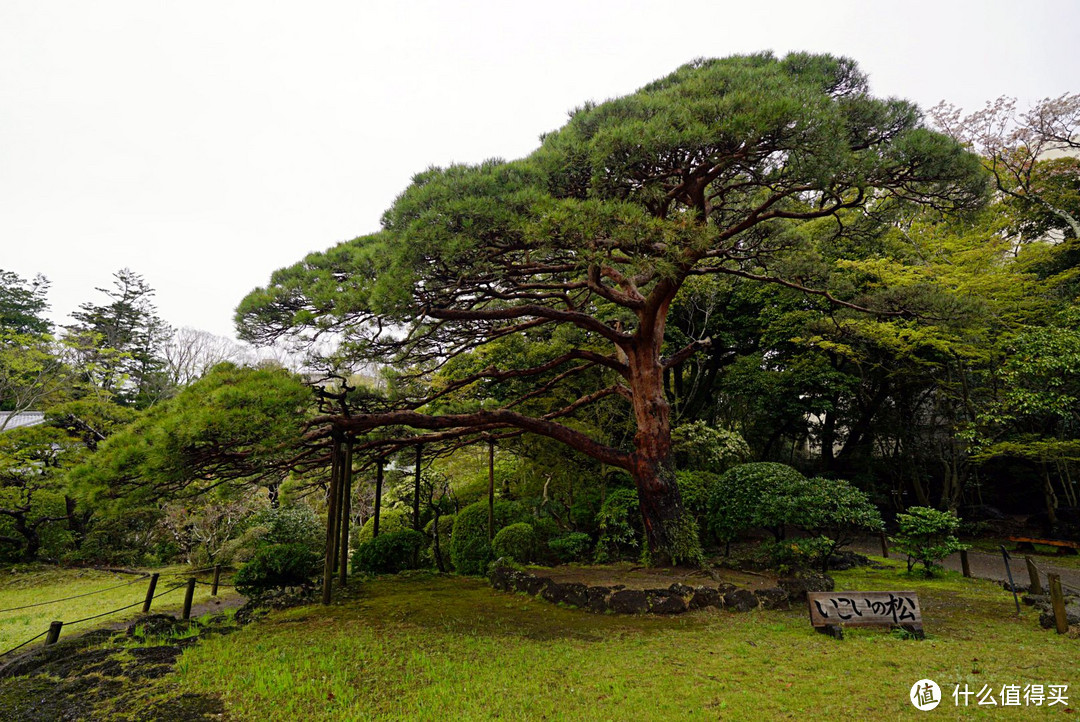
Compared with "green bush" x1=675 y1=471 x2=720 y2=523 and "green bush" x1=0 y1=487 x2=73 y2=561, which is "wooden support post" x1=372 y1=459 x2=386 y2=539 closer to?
"green bush" x1=675 y1=471 x2=720 y2=523

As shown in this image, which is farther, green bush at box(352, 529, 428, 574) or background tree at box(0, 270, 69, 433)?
background tree at box(0, 270, 69, 433)

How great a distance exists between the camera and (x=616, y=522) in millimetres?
9258

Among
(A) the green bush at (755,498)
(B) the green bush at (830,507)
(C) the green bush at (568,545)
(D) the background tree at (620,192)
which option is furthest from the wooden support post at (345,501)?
(B) the green bush at (830,507)

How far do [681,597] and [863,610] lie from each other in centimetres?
194

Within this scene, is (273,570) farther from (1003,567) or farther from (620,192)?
(1003,567)

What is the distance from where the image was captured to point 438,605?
6855mm

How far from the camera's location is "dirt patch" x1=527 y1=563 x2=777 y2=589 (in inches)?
262

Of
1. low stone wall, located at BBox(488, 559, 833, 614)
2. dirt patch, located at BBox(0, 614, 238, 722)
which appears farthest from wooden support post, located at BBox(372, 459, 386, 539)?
low stone wall, located at BBox(488, 559, 833, 614)

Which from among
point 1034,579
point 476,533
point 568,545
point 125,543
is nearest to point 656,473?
point 568,545

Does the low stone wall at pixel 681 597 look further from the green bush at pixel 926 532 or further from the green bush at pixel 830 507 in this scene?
the green bush at pixel 926 532

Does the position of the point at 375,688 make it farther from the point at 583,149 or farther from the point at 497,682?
the point at 583,149

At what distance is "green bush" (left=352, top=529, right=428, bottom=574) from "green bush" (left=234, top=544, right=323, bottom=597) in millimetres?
2103

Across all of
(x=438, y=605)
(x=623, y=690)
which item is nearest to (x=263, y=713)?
(x=623, y=690)

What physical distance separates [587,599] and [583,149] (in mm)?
5357
